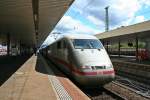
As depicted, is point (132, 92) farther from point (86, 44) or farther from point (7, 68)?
point (7, 68)

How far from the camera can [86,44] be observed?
15180 millimetres

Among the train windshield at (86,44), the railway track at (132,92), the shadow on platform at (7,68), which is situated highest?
the train windshield at (86,44)

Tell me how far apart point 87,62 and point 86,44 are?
2.01m

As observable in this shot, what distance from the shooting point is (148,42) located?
131ft

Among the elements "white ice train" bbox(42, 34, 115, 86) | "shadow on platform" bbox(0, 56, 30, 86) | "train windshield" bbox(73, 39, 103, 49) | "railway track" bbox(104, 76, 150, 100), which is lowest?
"railway track" bbox(104, 76, 150, 100)

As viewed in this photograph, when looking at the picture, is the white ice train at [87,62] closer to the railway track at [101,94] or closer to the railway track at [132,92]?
the railway track at [101,94]

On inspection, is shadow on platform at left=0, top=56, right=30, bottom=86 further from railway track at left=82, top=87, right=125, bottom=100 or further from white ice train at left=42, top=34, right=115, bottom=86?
railway track at left=82, top=87, right=125, bottom=100

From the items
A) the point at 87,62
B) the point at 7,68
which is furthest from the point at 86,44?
the point at 7,68

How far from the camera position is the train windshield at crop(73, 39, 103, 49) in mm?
14905

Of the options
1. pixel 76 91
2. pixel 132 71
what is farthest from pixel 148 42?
pixel 76 91

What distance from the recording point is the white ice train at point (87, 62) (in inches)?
509

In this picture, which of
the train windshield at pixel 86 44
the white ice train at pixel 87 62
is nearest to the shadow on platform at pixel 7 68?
the white ice train at pixel 87 62

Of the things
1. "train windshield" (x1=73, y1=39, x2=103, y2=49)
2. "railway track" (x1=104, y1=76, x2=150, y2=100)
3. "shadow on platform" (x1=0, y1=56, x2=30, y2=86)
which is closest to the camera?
"railway track" (x1=104, y1=76, x2=150, y2=100)

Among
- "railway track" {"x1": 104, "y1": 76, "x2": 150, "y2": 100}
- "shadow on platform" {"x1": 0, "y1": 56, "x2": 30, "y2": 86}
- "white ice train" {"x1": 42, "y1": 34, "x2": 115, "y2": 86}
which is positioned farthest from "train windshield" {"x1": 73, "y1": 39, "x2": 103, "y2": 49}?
"shadow on platform" {"x1": 0, "y1": 56, "x2": 30, "y2": 86}
